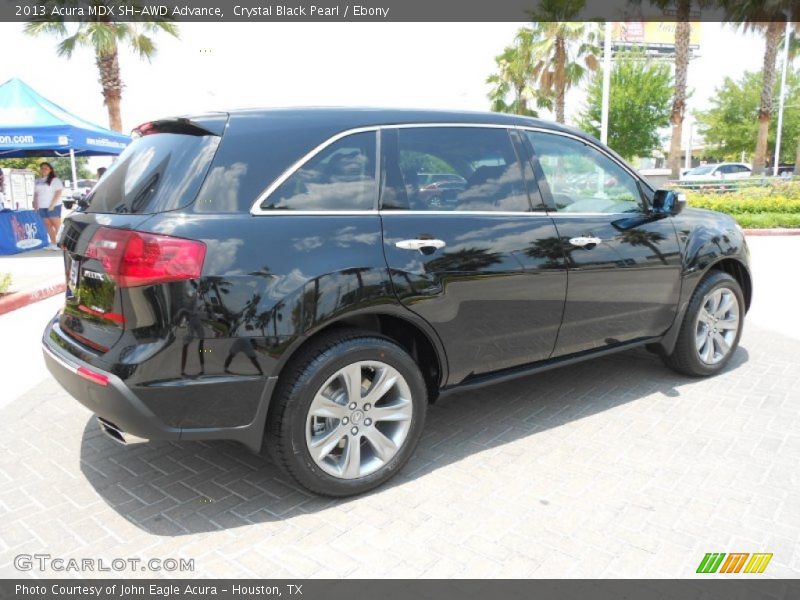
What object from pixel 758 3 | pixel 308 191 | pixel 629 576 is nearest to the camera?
pixel 629 576

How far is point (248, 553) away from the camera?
2713 mm

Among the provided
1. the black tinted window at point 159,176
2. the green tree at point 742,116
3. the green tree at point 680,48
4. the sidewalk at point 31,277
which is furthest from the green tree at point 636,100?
the black tinted window at point 159,176

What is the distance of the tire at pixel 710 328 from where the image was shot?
179 inches

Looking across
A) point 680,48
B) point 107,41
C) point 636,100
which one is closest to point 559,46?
point 680,48

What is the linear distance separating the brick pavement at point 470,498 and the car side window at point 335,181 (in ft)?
4.80

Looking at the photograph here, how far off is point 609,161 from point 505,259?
4.38 ft

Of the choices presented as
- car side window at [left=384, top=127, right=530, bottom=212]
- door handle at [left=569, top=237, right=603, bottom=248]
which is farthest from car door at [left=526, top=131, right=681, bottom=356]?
car side window at [left=384, top=127, right=530, bottom=212]

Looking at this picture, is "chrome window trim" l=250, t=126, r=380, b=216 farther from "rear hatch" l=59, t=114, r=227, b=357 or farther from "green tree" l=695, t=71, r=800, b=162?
"green tree" l=695, t=71, r=800, b=162

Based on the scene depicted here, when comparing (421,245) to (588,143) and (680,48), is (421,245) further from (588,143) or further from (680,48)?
(680,48)

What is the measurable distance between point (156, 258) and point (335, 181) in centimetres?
92

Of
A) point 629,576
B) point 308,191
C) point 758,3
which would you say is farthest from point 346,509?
point 758,3

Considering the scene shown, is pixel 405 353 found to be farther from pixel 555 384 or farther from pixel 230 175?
pixel 555 384

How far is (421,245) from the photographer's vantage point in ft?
10.4

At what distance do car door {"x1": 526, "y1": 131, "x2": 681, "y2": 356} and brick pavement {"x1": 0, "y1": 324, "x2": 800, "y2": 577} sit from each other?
60cm
